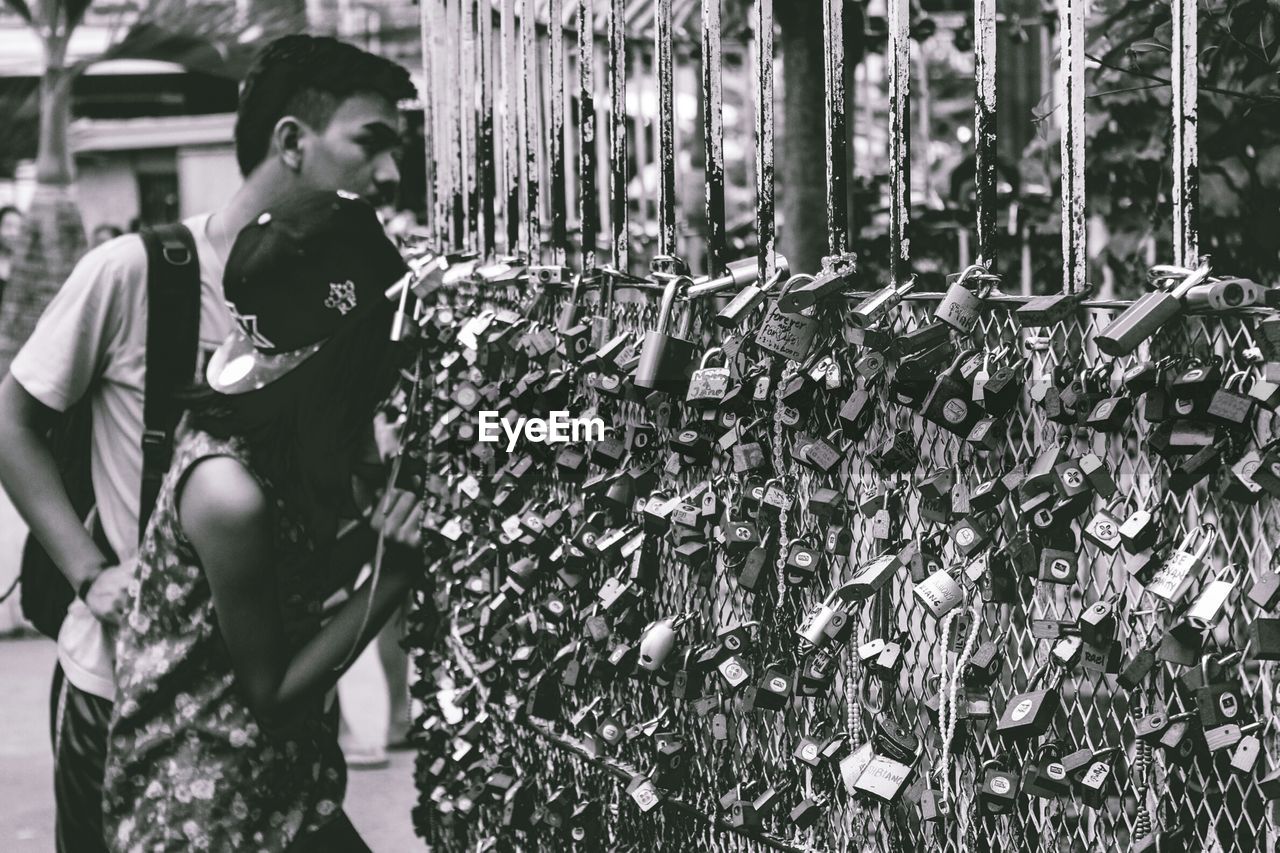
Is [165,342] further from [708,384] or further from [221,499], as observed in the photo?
[708,384]

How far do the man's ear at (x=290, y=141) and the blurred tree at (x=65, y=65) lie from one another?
201 inches

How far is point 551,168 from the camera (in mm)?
3375

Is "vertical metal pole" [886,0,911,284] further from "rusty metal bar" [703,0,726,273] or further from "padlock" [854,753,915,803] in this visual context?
"padlock" [854,753,915,803]

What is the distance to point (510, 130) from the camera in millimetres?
3822

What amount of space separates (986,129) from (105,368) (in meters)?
1.94

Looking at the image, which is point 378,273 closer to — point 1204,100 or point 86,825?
point 86,825

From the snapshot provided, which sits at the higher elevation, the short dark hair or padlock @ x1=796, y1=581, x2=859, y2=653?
the short dark hair

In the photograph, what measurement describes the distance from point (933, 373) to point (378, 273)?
1221mm

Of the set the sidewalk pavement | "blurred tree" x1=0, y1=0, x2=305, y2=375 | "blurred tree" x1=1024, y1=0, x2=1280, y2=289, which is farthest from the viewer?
"blurred tree" x1=0, y1=0, x2=305, y2=375

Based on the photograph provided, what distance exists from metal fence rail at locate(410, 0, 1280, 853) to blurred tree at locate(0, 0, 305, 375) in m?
4.97

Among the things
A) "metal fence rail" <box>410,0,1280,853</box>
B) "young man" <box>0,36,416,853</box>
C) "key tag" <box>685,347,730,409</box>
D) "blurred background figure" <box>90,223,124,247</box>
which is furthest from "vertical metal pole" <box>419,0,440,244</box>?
"blurred background figure" <box>90,223,124,247</box>

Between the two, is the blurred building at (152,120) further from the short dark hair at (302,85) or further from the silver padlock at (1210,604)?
the silver padlock at (1210,604)

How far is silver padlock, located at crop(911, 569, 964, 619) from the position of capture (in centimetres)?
215

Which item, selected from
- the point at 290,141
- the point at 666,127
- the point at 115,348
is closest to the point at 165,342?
the point at 115,348
